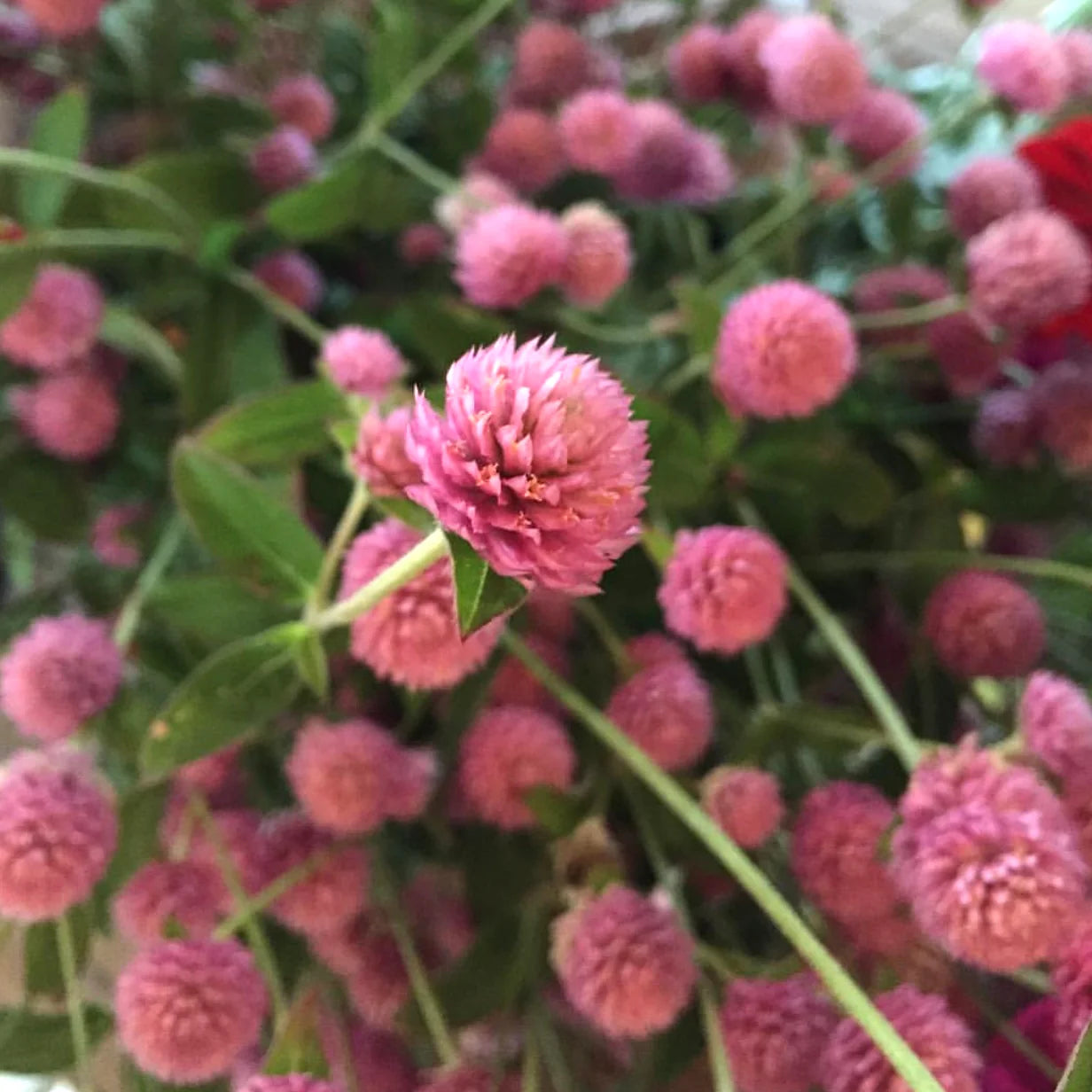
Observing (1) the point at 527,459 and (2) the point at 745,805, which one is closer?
(1) the point at 527,459

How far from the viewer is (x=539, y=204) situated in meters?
0.61

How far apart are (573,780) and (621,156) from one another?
267 mm

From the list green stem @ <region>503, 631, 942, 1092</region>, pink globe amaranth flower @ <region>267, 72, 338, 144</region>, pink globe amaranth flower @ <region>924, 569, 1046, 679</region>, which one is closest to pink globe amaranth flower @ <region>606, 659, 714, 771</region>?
green stem @ <region>503, 631, 942, 1092</region>

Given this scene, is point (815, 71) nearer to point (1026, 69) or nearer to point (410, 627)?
point (1026, 69)

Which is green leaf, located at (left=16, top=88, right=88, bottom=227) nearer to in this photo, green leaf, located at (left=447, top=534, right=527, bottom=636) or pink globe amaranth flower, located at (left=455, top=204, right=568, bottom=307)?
pink globe amaranth flower, located at (left=455, top=204, right=568, bottom=307)

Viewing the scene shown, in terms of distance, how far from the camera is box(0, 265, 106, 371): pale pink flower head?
468mm

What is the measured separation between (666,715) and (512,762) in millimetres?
56

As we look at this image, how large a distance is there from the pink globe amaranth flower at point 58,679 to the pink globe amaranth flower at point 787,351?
240 millimetres

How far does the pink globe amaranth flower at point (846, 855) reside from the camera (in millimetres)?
371

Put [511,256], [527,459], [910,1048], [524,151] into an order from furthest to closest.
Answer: [524,151] < [511,256] < [910,1048] < [527,459]

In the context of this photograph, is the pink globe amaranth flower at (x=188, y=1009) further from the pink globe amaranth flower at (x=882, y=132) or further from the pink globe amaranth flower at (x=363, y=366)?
the pink globe amaranth flower at (x=882, y=132)

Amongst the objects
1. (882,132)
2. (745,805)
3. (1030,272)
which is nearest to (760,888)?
(745,805)

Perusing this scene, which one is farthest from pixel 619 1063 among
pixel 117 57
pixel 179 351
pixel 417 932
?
pixel 117 57

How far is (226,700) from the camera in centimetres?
38
